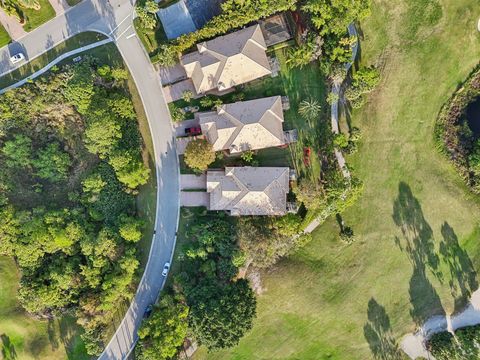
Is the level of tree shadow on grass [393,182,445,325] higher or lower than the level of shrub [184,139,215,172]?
lower

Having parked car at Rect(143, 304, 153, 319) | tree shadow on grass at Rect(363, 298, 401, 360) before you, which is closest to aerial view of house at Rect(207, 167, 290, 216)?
parked car at Rect(143, 304, 153, 319)

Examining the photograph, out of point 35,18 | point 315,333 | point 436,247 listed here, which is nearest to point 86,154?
point 35,18

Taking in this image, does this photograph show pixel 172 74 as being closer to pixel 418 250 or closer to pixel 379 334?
pixel 418 250

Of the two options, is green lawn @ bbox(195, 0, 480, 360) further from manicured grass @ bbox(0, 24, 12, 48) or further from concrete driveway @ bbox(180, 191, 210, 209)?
manicured grass @ bbox(0, 24, 12, 48)

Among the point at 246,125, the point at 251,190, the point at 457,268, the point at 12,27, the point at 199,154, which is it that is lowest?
the point at 457,268

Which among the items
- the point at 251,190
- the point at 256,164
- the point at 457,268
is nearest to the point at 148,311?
the point at 251,190

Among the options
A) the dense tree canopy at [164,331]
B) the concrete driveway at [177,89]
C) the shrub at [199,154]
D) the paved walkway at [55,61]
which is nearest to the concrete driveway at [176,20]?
the concrete driveway at [177,89]
